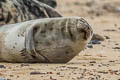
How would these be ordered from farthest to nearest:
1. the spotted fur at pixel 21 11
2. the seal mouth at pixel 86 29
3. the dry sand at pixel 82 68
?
the spotted fur at pixel 21 11 < the seal mouth at pixel 86 29 < the dry sand at pixel 82 68

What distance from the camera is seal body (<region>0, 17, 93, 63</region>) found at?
483cm

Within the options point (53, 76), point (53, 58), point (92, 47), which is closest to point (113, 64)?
point (53, 58)

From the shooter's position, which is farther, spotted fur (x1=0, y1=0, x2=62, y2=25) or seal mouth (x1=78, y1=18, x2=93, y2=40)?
spotted fur (x1=0, y1=0, x2=62, y2=25)

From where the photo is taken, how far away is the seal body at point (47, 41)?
15.8ft

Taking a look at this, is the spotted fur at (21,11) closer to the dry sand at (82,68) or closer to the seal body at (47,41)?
the dry sand at (82,68)

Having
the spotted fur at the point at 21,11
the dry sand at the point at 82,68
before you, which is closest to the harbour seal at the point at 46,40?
the dry sand at the point at 82,68

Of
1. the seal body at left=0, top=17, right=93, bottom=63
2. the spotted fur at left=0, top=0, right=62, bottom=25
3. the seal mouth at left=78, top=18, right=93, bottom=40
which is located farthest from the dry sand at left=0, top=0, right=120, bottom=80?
the spotted fur at left=0, top=0, right=62, bottom=25

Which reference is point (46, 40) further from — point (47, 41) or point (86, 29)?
point (86, 29)

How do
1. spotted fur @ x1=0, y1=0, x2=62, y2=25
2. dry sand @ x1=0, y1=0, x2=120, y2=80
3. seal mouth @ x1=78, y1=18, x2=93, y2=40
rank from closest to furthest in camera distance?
dry sand @ x1=0, y1=0, x2=120, y2=80 → seal mouth @ x1=78, y1=18, x2=93, y2=40 → spotted fur @ x1=0, y1=0, x2=62, y2=25

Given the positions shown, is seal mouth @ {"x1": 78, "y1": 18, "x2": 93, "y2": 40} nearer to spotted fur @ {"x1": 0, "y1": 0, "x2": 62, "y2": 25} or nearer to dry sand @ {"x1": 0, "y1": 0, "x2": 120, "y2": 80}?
dry sand @ {"x1": 0, "y1": 0, "x2": 120, "y2": 80}

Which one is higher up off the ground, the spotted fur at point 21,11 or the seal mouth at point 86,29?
the seal mouth at point 86,29

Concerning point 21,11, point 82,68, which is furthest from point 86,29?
point 21,11

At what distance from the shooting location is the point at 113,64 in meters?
5.22

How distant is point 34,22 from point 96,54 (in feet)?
4.08
